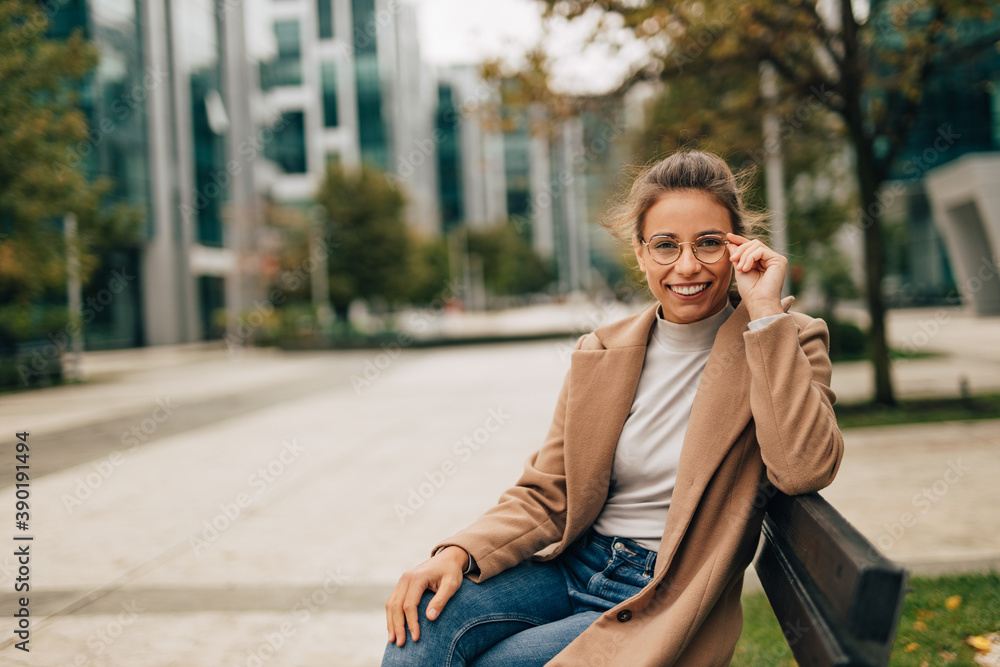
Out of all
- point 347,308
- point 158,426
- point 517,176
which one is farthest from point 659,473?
point 517,176

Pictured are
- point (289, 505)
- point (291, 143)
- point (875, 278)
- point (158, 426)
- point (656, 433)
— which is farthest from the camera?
point (291, 143)

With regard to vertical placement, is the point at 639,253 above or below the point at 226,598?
above

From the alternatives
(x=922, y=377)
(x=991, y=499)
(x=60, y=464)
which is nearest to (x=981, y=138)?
(x=922, y=377)

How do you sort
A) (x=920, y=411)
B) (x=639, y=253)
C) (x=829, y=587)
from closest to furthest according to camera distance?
(x=829, y=587), (x=639, y=253), (x=920, y=411)

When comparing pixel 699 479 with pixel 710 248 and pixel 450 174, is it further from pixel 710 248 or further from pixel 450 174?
pixel 450 174

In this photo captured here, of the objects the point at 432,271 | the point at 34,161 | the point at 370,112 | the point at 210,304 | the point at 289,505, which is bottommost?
the point at 289,505

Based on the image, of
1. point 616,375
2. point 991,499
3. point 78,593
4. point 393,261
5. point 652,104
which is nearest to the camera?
point 616,375

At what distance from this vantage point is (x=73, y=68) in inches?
620

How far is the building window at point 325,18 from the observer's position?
5656 centimetres

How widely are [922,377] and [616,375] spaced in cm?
1099

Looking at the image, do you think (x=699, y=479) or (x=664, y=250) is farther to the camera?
(x=664, y=250)

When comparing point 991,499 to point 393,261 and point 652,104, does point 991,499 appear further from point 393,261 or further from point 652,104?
point 393,261

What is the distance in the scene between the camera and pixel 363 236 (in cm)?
2923

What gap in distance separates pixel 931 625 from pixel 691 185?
234 centimetres
